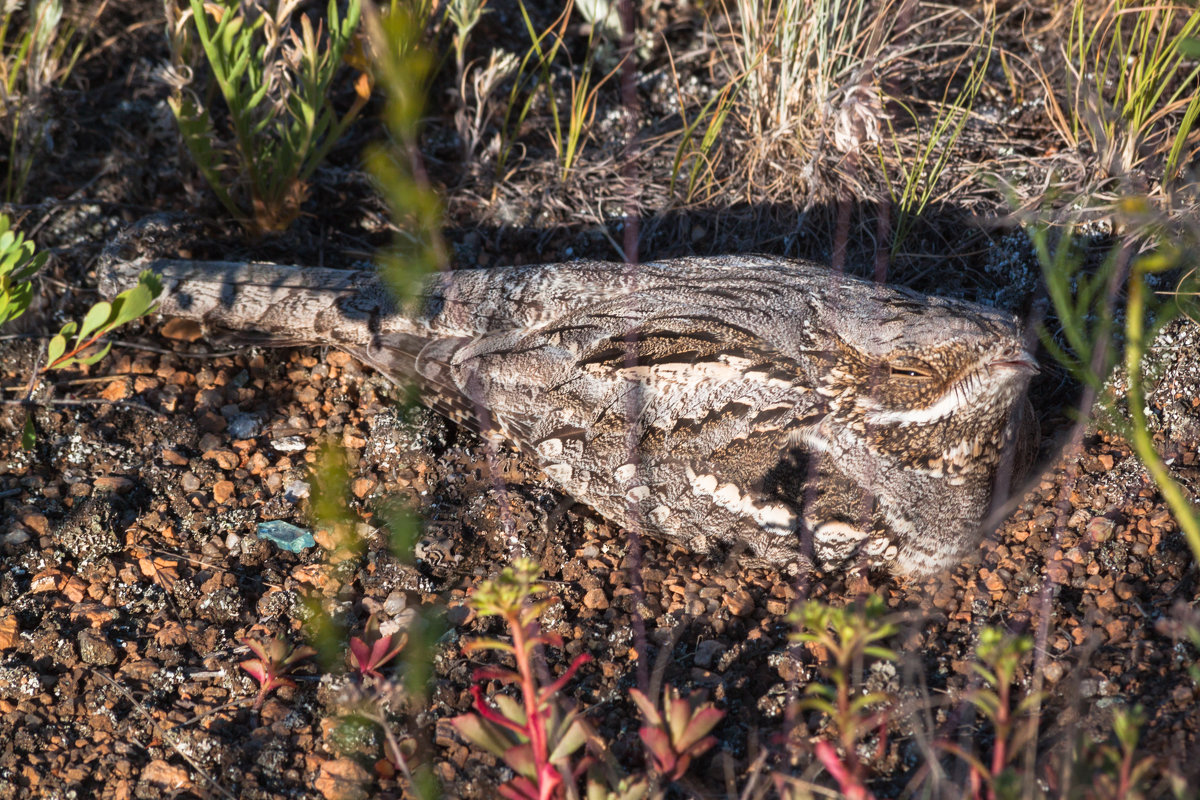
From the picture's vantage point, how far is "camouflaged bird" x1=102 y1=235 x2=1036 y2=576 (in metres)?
2.50

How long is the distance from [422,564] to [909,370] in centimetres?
152

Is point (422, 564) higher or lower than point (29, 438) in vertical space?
lower

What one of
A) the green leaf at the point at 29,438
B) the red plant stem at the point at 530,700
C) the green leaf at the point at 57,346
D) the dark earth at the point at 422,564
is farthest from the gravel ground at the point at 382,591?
the green leaf at the point at 57,346

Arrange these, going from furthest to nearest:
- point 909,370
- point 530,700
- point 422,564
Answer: point 422,564 → point 909,370 → point 530,700

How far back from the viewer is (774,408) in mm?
2541

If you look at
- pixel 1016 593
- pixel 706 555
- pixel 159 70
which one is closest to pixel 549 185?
pixel 159 70

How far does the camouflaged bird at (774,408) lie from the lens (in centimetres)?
250

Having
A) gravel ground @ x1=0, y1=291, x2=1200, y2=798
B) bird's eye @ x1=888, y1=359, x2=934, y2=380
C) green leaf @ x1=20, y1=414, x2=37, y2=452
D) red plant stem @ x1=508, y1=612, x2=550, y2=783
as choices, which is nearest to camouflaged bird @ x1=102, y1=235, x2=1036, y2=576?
bird's eye @ x1=888, y1=359, x2=934, y2=380

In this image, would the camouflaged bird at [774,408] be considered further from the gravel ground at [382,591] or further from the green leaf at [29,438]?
the green leaf at [29,438]

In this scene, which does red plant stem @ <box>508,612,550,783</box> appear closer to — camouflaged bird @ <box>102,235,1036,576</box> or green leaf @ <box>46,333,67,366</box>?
camouflaged bird @ <box>102,235,1036,576</box>

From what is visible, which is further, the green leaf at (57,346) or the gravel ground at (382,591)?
the green leaf at (57,346)

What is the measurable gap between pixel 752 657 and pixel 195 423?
2036 millimetres

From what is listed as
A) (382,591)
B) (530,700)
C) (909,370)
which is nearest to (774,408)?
(909,370)

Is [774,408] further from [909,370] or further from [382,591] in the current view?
[382,591]
